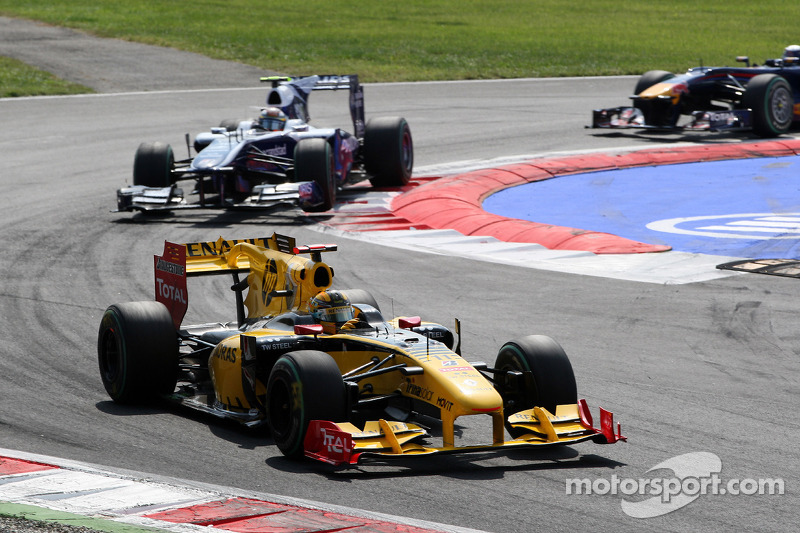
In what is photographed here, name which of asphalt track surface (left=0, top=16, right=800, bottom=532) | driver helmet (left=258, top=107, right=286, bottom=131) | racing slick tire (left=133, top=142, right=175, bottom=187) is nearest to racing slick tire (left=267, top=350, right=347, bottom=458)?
asphalt track surface (left=0, top=16, right=800, bottom=532)

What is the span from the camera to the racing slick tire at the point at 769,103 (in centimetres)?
2592

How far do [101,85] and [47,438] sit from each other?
28216mm

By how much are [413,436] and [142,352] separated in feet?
8.66

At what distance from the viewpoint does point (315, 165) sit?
722 inches

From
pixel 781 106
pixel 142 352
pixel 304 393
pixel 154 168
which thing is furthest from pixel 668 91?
pixel 304 393

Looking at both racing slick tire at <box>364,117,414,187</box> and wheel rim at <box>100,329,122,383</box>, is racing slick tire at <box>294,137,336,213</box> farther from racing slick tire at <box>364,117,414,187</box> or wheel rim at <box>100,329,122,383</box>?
wheel rim at <box>100,329,122,383</box>

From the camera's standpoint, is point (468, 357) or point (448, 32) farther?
point (448, 32)

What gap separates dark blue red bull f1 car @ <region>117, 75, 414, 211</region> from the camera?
18.4 meters

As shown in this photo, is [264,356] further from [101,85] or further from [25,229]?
[101,85]

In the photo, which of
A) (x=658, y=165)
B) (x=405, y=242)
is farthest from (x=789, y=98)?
(x=405, y=242)

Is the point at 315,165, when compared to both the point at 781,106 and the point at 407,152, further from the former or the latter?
the point at 781,106

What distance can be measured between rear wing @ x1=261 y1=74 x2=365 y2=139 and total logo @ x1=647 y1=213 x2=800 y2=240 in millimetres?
6245

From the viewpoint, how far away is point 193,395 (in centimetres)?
936

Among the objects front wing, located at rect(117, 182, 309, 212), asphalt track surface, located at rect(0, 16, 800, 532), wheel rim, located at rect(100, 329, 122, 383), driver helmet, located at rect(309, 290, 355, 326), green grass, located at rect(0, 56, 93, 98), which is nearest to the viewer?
asphalt track surface, located at rect(0, 16, 800, 532)
